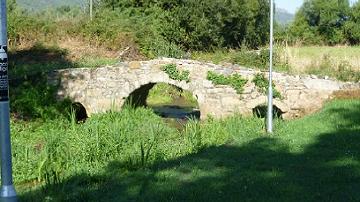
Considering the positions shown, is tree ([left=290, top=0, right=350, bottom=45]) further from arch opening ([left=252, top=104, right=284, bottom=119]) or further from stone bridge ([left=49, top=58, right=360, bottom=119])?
stone bridge ([left=49, top=58, right=360, bottom=119])

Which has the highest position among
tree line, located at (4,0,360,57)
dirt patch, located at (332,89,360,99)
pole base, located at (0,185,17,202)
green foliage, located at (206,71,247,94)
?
tree line, located at (4,0,360,57)

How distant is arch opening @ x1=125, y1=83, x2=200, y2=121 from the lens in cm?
2096

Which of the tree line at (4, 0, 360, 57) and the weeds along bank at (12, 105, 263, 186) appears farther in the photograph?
the tree line at (4, 0, 360, 57)

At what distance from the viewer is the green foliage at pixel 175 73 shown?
18375 mm

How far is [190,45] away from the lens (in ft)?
105

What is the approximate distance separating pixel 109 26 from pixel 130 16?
3094 mm

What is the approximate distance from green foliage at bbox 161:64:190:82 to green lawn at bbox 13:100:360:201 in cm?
569

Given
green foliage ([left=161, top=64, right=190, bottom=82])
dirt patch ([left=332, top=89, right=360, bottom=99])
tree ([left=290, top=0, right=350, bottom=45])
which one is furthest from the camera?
tree ([left=290, top=0, right=350, bottom=45])

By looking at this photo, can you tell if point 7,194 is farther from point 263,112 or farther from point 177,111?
point 177,111

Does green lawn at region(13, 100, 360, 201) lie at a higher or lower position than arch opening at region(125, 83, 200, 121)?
higher

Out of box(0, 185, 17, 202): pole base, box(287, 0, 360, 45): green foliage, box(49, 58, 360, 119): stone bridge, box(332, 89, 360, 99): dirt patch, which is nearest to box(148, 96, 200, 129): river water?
box(49, 58, 360, 119): stone bridge

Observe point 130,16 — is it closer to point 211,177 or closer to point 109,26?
point 109,26

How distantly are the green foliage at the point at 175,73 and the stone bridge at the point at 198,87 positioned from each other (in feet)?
0.38

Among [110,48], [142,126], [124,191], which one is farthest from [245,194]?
[110,48]
